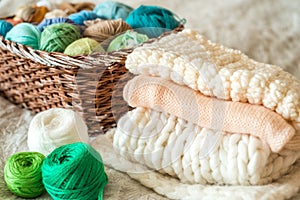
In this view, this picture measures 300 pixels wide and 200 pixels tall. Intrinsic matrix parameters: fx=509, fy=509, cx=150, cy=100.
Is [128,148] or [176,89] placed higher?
[176,89]

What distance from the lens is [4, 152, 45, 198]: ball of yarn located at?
0.75 metres

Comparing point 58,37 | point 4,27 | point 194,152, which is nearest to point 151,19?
point 58,37

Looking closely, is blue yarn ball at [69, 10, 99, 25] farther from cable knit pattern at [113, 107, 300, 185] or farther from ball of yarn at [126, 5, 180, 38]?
cable knit pattern at [113, 107, 300, 185]

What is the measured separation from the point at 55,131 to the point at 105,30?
0.99 feet

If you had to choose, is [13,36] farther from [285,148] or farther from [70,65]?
[285,148]

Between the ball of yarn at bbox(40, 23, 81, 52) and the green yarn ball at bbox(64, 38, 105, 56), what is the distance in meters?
0.03

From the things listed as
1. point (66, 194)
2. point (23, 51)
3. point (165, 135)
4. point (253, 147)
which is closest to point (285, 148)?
point (253, 147)

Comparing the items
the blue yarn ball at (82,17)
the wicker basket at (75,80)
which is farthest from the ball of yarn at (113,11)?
the wicker basket at (75,80)

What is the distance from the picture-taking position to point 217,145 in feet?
2.34

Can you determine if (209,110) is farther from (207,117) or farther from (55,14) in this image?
(55,14)

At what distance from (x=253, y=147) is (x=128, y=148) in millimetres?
203

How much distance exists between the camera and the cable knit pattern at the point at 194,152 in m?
0.69

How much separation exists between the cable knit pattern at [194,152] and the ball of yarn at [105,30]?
0.92 feet

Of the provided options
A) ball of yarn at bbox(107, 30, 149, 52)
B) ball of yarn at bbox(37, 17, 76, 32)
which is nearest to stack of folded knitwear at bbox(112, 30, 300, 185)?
ball of yarn at bbox(107, 30, 149, 52)
